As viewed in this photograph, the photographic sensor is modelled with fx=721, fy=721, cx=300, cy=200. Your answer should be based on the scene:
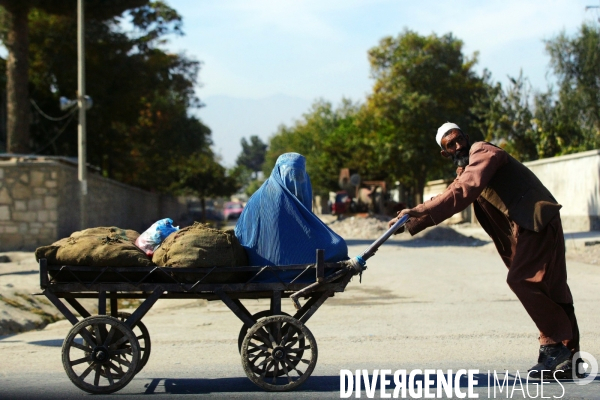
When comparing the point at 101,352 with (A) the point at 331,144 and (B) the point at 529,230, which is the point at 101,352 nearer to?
(B) the point at 529,230

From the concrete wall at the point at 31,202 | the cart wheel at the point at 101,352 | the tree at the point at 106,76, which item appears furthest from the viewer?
the tree at the point at 106,76

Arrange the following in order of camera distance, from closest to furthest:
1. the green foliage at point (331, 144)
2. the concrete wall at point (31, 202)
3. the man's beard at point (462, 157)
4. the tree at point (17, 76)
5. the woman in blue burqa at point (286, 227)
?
the woman in blue burqa at point (286, 227) → the man's beard at point (462, 157) → the concrete wall at point (31, 202) → the tree at point (17, 76) → the green foliage at point (331, 144)

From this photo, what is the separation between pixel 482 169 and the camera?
5.23 m

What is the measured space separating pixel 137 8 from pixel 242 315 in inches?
1133

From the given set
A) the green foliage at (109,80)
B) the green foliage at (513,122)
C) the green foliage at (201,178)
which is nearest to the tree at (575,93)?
the green foliage at (513,122)

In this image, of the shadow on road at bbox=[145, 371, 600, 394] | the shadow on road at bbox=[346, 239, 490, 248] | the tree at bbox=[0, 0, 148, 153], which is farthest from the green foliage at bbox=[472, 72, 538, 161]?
the shadow on road at bbox=[145, 371, 600, 394]

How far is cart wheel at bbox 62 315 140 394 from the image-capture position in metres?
5.06

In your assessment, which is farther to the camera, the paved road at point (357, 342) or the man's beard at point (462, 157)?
the man's beard at point (462, 157)

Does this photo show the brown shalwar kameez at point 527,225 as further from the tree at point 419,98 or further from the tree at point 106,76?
the tree at point 419,98

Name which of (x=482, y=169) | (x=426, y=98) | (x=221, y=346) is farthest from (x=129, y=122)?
(x=482, y=169)

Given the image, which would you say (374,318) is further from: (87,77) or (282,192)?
(87,77)

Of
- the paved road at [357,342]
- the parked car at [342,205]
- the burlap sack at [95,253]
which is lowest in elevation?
the paved road at [357,342]

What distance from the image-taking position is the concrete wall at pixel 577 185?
77.9 ft

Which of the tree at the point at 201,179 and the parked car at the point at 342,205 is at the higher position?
the tree at the point at 201,179
